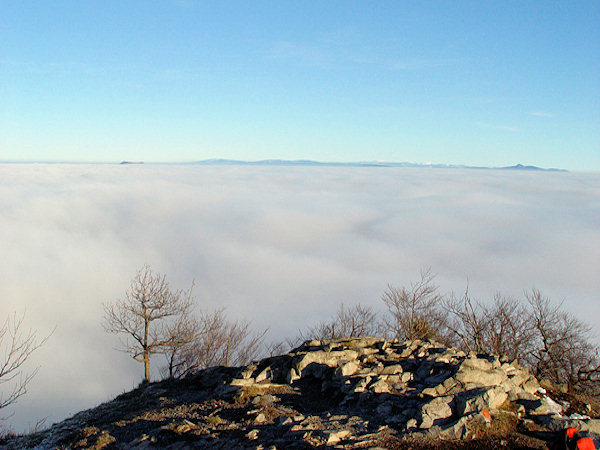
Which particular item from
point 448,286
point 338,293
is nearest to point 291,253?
point 338,293

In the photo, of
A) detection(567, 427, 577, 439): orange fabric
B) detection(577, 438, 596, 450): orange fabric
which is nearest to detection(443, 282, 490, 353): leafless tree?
detection(567, 427, 577, 439): orange fabric

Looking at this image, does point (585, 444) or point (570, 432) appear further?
point (570, 432)

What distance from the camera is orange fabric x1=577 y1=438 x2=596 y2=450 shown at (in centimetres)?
928

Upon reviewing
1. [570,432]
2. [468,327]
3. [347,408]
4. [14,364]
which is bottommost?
[14,364]

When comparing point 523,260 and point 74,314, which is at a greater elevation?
point 523,260

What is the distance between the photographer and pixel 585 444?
9320 mm

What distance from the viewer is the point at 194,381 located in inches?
699

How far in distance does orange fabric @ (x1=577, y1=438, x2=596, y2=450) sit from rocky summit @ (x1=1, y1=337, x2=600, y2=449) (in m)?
0.79

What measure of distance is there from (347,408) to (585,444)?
5999 millimetres

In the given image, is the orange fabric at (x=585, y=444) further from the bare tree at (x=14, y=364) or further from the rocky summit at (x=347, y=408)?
the bare tree at (x=14, y=364)

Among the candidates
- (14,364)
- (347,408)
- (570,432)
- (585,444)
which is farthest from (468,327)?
(14,364)

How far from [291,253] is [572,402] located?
174630 mm

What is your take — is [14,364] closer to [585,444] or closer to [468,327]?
[468,327]

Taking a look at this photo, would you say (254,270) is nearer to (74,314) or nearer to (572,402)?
(74,314)
